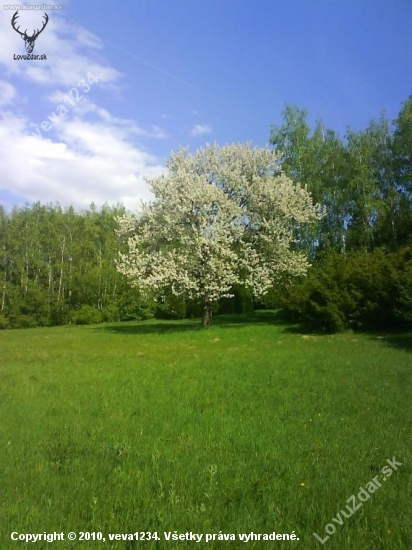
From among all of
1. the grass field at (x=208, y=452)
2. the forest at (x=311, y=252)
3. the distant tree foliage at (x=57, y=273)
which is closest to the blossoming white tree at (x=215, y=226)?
the forest at (x=311, y=252)

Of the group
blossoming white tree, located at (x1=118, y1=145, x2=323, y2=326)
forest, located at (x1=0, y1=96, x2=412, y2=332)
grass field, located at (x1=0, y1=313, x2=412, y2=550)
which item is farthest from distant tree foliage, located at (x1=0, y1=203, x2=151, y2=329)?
grass field, located at (x1=0, y1=313, x2=412, y2=550)

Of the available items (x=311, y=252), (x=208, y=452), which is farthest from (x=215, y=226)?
(x=208, y=452)

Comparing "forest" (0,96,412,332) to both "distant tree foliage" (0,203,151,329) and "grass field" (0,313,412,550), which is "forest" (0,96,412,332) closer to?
"distant tree foliage" (0,203,151,329)

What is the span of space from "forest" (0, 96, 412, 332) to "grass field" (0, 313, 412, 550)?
12179mm

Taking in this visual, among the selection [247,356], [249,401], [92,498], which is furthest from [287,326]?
[92,498]

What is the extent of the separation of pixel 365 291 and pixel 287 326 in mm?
5709

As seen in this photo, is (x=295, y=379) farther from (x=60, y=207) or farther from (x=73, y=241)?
(x=60, y=207)

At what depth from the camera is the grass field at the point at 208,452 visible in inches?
195

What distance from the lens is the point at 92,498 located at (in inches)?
213

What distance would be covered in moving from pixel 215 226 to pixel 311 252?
48.8 feet

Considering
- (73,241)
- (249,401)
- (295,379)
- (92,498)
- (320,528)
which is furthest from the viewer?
(73,241)

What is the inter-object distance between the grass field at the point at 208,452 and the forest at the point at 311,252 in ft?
40.0

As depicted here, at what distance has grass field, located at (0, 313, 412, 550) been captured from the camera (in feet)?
16.3

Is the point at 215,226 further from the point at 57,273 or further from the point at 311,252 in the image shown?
the point at 57,273
